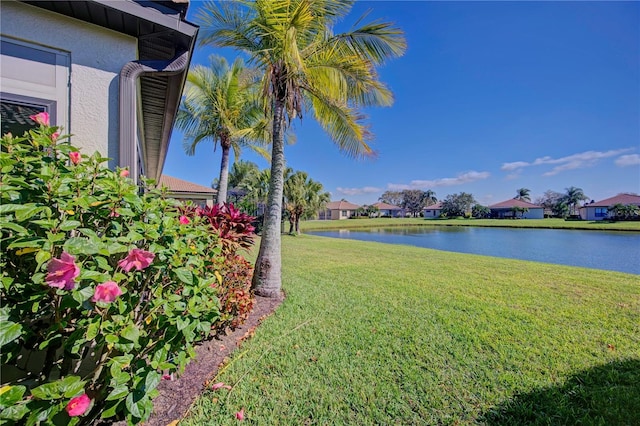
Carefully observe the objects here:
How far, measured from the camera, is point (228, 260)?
Result: 404 centimetres

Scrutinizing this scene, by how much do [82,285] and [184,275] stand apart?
1.94 ft

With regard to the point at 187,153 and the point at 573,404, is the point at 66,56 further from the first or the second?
the point at 187,153

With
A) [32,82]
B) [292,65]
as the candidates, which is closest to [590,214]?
[292,65]

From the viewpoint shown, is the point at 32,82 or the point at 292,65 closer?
the point at 32,82

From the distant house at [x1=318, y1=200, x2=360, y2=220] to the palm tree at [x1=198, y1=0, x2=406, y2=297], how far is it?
62.5 metres

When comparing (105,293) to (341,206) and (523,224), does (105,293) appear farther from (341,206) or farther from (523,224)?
(341,206)

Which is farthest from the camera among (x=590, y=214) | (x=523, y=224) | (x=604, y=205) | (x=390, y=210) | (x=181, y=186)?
→ (x=390, y=210)

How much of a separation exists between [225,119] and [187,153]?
5.27m

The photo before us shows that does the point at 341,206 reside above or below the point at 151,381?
above

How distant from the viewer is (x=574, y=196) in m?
71.7

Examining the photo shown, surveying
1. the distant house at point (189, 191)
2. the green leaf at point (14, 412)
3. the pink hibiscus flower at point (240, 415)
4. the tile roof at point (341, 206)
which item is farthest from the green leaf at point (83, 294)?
the tile roof at point (341, 206)

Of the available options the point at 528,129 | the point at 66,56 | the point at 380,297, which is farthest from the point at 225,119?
the point at 528,129

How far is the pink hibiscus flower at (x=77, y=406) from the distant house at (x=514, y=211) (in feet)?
266

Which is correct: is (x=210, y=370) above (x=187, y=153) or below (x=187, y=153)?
below
